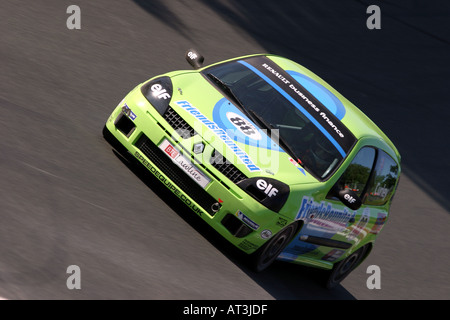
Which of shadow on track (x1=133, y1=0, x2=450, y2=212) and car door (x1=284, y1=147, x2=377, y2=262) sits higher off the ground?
shadow on track (x1=133, y1=0, x2=450, y2=212)

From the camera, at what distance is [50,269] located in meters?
5.78

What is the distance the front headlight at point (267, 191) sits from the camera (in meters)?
6.68

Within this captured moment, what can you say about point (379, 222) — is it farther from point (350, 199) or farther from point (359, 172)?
point (350, 199)

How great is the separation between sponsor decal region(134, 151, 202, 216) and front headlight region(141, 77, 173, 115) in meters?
0.47

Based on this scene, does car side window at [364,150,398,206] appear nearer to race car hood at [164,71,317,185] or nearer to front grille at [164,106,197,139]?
race car hood at [164,71,317,185]

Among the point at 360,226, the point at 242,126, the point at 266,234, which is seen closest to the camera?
the point at 266,234

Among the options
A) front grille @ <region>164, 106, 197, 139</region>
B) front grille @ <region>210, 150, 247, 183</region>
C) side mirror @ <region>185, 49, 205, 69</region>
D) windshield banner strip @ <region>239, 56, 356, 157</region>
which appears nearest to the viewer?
front grille @ <region>210, 150, 247, 183</region>

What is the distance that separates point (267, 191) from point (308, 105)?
141 cm

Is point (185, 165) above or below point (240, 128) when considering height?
below

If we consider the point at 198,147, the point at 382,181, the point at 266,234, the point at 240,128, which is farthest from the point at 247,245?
the point at 382,181

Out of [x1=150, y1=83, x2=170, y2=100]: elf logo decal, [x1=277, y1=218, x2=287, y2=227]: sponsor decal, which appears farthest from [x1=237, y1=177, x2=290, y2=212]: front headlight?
[x1=150, y1=83, x2=170, y2=100]: elf logo decal

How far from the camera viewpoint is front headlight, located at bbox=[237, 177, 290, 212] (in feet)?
21.9

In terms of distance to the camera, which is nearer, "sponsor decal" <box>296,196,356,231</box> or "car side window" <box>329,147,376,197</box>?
"sponsor decal" <box>296,196,356,231</box>

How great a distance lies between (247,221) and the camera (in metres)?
6.74
